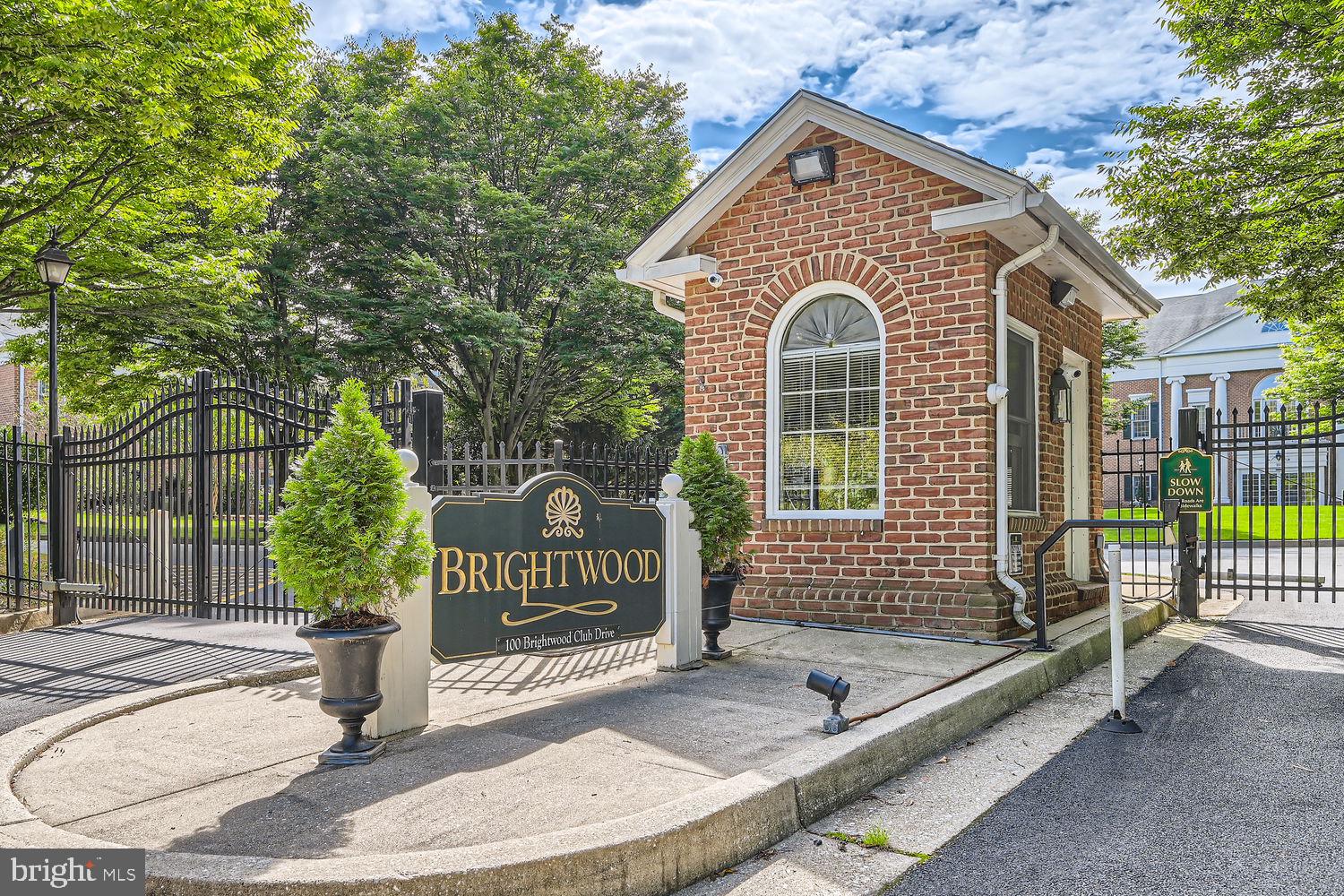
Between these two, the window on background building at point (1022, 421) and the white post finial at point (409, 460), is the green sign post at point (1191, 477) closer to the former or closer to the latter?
the window on background building at point (1022, 421)

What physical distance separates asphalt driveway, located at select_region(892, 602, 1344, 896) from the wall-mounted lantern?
3275 millimetres

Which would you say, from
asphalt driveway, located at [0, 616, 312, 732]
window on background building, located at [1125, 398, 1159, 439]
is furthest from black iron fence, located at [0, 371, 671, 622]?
window on background building, located at [1125, 398, 1159, 439]

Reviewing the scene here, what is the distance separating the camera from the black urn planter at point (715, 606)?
6.48m

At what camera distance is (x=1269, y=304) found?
1138 centimetres

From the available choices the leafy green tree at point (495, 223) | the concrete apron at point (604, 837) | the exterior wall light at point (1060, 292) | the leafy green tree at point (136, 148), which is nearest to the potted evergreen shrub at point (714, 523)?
the concrete apron at point (604, 837)

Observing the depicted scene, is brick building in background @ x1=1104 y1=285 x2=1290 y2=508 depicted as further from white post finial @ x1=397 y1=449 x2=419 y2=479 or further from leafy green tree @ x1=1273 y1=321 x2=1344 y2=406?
white post finial @ x1=397 y1=449 x2=419 y2=479

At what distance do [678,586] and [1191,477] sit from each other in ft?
20.6

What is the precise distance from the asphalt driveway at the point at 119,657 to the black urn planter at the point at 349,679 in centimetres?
226

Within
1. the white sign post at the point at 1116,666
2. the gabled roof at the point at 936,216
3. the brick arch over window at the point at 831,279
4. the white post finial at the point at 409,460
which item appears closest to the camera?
the white post finial at the point at 409,460

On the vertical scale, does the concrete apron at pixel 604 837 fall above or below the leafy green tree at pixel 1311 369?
below

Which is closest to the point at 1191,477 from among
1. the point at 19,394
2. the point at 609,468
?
the point at 609,468

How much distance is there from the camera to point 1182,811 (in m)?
3.91

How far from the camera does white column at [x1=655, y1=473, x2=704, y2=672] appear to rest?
609 centimetres

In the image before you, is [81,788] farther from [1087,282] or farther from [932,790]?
[1087,282]
